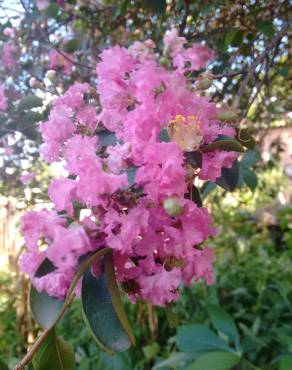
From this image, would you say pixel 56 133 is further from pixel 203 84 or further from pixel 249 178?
pixel 249 178

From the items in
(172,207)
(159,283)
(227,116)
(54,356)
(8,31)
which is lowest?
(54,356)

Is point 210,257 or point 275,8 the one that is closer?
point 210,257

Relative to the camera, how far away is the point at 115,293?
51cm

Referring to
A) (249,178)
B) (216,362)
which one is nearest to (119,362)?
(216,362)

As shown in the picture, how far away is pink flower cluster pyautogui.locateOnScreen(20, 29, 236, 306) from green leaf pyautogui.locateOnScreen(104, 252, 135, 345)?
18mm

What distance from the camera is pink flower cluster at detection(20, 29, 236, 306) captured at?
1.71 ft

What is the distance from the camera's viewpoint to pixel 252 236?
345 cm

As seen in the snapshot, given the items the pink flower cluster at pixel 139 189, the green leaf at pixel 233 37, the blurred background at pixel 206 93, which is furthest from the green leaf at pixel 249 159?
the pink flower cluster at pixel 139 189

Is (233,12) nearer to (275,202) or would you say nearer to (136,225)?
(136,225)

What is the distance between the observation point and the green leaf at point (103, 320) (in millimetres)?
521

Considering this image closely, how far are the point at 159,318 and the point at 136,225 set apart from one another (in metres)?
1.68

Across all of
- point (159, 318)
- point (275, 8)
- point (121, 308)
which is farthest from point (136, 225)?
point (159, 318)

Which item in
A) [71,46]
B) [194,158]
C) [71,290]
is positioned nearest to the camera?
[71,290]

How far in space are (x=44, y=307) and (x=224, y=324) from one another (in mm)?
1076
